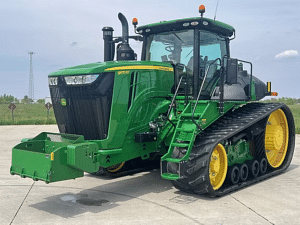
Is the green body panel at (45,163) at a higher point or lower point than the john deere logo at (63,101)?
lower

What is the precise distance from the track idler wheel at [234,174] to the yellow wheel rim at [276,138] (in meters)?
1.73

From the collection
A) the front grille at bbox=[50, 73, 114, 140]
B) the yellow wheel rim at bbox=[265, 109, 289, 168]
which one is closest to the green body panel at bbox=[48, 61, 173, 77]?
the front grille at bbox=[50, 73, 114, 140]

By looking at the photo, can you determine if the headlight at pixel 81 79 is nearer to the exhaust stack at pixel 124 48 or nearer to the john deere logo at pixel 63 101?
the john deere logo at pixel 63 101

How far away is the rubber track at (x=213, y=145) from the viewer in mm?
5867

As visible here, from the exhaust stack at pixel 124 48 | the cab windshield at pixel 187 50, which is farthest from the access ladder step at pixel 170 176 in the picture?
the exhaust stack at pixel 124 48

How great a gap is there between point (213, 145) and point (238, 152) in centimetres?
157

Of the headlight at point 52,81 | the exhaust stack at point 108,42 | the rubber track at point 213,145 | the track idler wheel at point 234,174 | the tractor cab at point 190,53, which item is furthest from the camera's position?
the exhaust stack at point 108,42

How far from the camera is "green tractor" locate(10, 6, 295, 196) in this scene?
19.0 feet

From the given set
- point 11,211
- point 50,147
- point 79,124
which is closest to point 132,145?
point 79,124

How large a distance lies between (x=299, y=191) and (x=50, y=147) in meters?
4.55

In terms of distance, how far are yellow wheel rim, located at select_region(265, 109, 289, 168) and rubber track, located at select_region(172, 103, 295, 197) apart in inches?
26.0

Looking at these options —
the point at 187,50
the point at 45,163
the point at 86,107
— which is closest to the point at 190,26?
the point at 187,50

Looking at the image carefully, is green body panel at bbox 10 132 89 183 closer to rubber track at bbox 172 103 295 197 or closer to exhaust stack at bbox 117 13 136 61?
rubber track at bbox 172 103 295 197

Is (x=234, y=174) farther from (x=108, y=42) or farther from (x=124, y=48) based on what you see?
(x=108, y=42)
